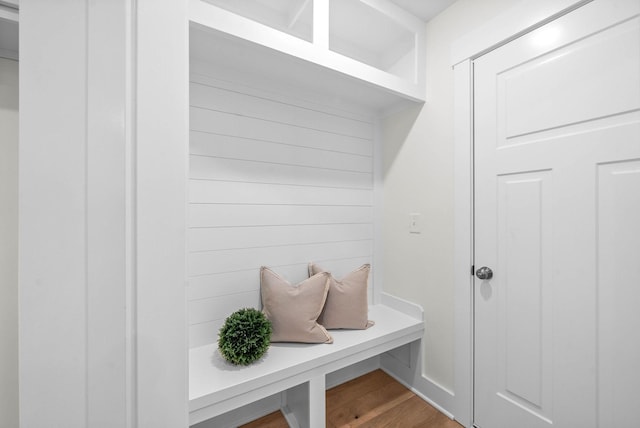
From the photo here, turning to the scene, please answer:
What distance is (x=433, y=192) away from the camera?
1.55m

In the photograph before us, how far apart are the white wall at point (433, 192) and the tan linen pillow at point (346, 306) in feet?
1.25

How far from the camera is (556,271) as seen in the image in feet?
3.58

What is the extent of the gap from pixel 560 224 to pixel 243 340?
1424 millimetres

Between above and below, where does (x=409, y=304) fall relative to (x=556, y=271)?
below

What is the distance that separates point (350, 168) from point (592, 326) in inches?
54.4

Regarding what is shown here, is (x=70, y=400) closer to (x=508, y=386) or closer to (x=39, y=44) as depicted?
(x=39, y=44)

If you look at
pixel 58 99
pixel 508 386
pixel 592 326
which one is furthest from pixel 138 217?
pixel 508 386

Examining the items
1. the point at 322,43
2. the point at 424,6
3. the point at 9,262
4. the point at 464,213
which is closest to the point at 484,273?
the point at 464,213

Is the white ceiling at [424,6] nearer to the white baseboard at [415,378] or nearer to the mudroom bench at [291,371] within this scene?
the mudroom bench at [291,371]

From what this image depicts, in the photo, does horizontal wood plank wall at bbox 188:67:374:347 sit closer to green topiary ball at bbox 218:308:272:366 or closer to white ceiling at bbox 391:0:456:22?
green topiary ball at bbox 218:308:272:366

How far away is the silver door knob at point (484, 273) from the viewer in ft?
4.25

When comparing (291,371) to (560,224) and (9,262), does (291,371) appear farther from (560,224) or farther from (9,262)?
(560,224)

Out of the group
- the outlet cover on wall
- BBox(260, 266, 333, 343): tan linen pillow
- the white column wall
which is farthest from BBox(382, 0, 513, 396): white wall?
the white column wall

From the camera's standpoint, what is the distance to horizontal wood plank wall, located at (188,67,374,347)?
1.34 meters
